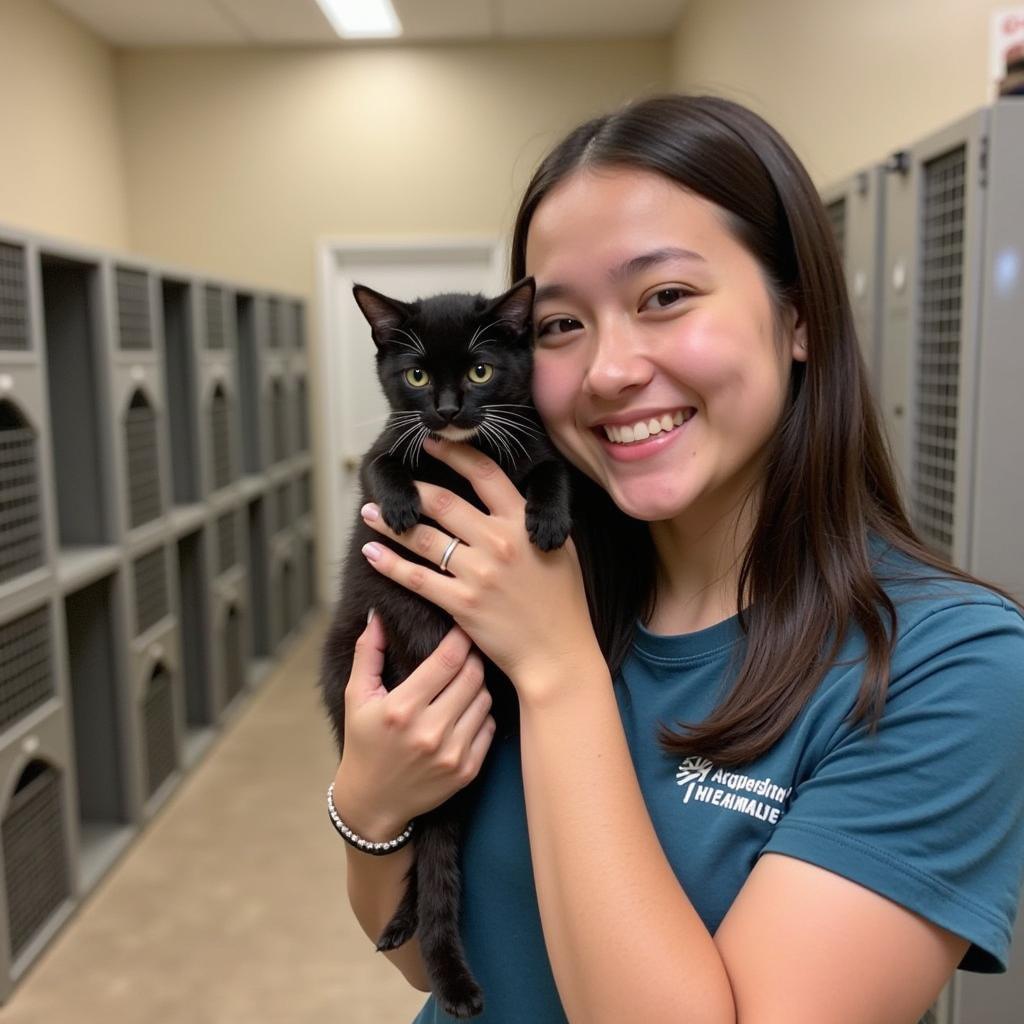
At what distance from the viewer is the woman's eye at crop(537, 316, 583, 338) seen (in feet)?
3.11

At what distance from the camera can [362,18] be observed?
206 inches

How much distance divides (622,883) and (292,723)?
361cm

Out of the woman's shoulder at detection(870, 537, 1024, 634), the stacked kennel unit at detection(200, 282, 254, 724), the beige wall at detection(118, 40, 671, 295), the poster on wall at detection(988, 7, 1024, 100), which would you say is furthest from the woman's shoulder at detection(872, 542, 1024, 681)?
the beige wall at detection(118, 40, 671, 295)

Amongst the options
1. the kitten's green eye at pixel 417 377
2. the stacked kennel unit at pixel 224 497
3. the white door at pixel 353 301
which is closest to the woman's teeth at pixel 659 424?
the kitten's green eye at pixel 417 377

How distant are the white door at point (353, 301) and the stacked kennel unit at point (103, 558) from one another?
1444mm

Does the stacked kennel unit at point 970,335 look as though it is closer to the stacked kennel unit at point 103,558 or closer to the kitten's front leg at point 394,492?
the kitten's front leg at point 394,492

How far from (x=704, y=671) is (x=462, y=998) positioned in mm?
416

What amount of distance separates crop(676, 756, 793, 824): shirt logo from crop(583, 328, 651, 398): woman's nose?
0.35m

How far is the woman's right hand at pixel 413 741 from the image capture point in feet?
3.06

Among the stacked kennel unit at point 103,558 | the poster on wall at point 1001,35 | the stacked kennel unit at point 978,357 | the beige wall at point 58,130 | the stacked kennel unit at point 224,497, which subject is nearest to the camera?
the stacked kennel unit at point 978,357

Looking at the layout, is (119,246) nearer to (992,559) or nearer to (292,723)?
(292,723)

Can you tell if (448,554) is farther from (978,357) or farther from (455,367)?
(978,357)

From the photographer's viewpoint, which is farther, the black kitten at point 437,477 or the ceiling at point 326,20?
the ceiling at point 326,20

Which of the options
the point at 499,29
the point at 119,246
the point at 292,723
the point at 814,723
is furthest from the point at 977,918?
the point at 119,246
